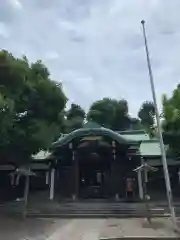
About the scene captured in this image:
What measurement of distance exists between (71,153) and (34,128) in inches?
219

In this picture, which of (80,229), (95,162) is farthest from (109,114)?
(80,229)

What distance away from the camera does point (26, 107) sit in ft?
65.3

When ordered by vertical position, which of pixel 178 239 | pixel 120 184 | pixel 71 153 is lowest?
pixel 178 239

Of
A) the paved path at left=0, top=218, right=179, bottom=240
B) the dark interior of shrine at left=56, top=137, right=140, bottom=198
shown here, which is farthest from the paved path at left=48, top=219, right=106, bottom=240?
the dark interior of shrine at left=56, top=137, right=140, bottom=198

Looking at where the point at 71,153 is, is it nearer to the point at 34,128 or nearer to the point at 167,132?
the point at 34,128

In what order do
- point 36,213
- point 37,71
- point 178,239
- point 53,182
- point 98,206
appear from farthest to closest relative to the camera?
1. point 53,182
2. point 37,71
3. point 98,206
4. point 36,213
5. point 178,239

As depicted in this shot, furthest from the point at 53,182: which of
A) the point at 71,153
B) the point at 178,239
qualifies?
the point at 178,239

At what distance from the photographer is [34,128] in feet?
63.4

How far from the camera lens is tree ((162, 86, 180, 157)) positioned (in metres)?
20.2

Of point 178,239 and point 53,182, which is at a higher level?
point 53,182

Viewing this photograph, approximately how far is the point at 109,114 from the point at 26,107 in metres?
31.1

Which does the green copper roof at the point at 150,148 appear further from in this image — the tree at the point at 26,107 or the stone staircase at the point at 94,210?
the tree at the point at 26,107

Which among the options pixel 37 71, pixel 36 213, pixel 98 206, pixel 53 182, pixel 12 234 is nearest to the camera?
pixel 12 234

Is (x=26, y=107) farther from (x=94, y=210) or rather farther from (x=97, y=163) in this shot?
(x=97, y=163)
